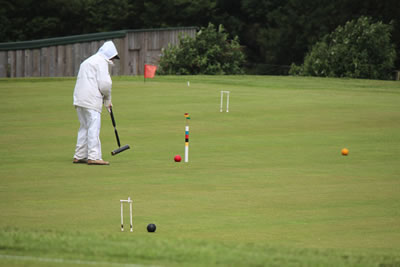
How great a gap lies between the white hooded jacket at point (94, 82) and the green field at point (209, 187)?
111cm

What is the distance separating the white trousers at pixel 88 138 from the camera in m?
13.1

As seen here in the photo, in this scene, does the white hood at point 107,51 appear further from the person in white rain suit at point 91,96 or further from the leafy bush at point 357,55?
the leafy bush at point 357,55

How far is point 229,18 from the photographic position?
2516 inches

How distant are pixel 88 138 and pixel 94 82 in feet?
3.20

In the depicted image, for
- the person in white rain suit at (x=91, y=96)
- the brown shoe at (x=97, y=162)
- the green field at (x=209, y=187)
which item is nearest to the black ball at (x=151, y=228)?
the green field at (x=209, y=187)

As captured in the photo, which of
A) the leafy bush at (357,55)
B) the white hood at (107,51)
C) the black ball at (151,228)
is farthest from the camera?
the leafy bush at (357,55)

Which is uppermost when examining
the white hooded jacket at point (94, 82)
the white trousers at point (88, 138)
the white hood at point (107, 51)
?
the white hood at point (107, 51)

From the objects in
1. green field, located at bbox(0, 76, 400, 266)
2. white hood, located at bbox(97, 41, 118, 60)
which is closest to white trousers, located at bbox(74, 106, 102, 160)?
green field, located at bbox(0, 76, 400, 266)

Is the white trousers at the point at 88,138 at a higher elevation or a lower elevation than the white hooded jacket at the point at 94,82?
lower

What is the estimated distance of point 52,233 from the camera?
305 inches

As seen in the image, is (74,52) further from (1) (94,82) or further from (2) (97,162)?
(2) (97,162)

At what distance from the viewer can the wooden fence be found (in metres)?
40.2

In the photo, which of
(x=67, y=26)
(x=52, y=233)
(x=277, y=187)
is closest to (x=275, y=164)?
(x=277, y=187)

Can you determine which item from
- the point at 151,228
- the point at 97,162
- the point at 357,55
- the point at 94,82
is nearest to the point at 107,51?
the point at 94,82
